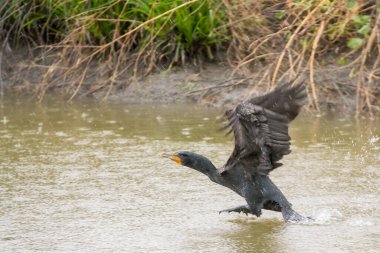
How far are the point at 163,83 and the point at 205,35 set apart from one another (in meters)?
0.69

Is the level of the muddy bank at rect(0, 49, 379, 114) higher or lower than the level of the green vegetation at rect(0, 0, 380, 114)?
lower

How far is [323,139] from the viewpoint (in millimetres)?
7594

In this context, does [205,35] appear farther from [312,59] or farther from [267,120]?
[267,120]

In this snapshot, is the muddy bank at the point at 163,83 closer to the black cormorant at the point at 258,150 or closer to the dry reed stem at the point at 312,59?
the dry reed stem at the point at 312,59

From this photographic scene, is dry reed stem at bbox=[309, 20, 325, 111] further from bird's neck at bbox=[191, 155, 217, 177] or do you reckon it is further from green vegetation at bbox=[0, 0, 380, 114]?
bird's neck at bbox=[191, 155, 217, 177]

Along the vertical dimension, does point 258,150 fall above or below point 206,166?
above

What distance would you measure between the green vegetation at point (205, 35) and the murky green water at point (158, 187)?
1.91 feet

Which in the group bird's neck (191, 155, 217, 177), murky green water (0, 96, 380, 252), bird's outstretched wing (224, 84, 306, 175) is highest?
bird's outstretched wing (224, 84, 306, 175)

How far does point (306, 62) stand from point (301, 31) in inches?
24.5

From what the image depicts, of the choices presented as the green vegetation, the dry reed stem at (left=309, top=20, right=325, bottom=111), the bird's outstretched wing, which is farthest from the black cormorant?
the green vegetation

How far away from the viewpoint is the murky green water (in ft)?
16.6

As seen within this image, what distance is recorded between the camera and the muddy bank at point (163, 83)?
8664 millimetres

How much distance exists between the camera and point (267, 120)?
523 cm

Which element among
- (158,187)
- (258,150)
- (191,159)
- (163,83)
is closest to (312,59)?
(163,83)
